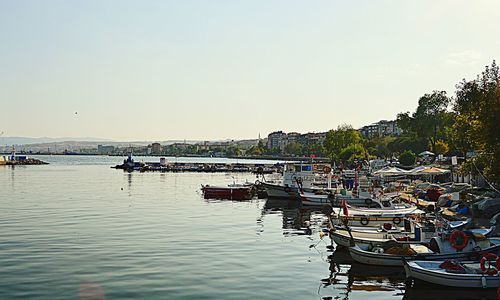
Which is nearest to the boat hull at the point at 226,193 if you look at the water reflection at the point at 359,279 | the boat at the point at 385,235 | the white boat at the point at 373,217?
the white boat at the point at 373,217

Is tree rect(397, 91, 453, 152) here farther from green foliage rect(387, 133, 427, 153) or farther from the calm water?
the calm water

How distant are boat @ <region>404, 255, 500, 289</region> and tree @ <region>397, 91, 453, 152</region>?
102 meters

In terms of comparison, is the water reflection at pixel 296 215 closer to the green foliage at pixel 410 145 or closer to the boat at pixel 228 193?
the boat at pixel 228 193

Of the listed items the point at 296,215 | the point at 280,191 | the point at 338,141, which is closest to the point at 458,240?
the point at 296,215

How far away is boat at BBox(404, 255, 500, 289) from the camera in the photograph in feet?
64.9

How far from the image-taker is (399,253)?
23500mm

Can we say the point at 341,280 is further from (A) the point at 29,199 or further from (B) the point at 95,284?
(A) the point at 29,199

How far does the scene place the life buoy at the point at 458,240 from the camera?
22587 millimetres

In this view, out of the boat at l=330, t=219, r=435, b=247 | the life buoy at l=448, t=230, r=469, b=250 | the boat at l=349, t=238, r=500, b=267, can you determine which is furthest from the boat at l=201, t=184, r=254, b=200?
the life buoy at l=448, t=230, r=469, b=250

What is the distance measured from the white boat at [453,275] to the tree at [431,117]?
102506mm

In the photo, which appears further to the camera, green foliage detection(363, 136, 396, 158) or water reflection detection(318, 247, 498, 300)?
green foliage detection(363, 136, 396, 158)

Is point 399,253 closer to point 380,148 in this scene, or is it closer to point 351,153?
point 351,153

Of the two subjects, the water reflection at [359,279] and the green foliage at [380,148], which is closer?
the water reflection at [359,279]

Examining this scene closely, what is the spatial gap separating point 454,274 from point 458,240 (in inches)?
118
